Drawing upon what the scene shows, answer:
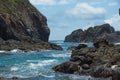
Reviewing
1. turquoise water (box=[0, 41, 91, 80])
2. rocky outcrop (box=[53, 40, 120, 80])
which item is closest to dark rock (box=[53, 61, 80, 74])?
rocky outcrop (box=[53, 40, 120, 80])

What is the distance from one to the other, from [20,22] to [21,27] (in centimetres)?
262

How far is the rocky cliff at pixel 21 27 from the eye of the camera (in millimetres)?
137488

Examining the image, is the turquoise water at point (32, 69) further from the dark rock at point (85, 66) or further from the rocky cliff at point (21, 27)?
the rocky cliff at point (21, 27)

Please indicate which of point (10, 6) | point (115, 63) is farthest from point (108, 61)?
point (10, 6)

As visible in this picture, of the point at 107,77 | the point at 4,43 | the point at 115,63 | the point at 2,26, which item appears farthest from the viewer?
the point at 2,26

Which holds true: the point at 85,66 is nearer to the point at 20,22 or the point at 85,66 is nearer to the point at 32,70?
the point at 32,70

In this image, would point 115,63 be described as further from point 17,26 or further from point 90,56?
point 17,26

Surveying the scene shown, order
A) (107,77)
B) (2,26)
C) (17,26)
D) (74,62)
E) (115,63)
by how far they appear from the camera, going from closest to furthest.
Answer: (107,77) < (115,63) < (74,62) < (2,26) < (17,26)

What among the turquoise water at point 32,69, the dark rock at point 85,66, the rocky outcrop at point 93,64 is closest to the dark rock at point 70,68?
the rocky outcrop at point 93,64

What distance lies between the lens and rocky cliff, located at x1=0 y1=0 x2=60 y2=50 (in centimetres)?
13749

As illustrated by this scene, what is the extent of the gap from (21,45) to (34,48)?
4709 millimetres

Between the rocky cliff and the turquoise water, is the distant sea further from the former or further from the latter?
the rocky cliff

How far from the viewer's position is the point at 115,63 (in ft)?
168

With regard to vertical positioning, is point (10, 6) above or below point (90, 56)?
above
